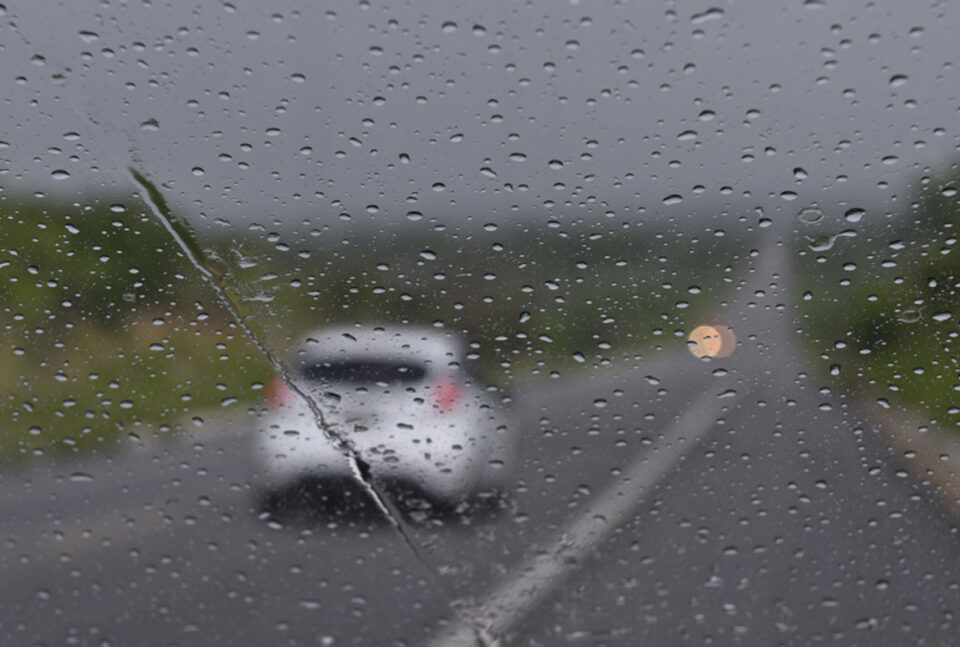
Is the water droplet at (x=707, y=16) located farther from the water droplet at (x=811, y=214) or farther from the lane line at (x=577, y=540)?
the lane line at (x=577, y=540)

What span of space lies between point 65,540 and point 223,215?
0.98 meters

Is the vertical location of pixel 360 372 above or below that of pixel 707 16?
below

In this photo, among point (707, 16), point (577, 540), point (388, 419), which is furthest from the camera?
point (388, 419)

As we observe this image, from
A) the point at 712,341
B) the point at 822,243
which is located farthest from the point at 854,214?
the point at 712,341

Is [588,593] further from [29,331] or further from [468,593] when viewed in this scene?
[29,331]

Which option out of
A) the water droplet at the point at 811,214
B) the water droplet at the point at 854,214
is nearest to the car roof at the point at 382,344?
the water droplet at the point at 811,214

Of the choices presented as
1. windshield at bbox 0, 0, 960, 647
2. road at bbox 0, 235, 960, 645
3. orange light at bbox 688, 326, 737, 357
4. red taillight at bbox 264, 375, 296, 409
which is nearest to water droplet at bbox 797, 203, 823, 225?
windshield at bbox 0, 0, 960, 647

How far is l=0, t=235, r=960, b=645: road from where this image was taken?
1844 mm

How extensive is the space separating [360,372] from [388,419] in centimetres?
19

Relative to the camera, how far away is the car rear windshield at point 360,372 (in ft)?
8.02

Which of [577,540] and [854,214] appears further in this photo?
[854,214]

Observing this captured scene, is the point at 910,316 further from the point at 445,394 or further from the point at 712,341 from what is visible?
the point at 445,394

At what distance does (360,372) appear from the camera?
246 centimetres

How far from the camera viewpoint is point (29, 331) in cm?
235
